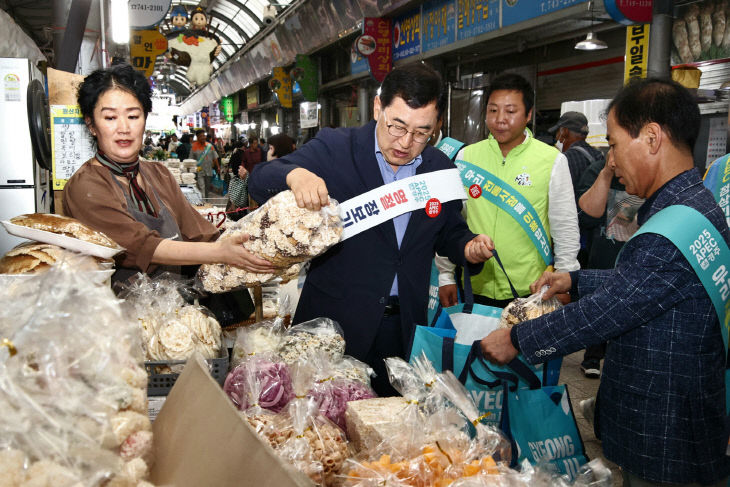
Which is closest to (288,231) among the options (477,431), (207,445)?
(477,431)

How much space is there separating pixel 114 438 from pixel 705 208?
166 centimetres

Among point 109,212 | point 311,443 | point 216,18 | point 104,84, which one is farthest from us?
point 216,18

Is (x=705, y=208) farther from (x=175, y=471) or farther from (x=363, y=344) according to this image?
(x=175, y=471)

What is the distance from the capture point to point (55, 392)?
0.78 m

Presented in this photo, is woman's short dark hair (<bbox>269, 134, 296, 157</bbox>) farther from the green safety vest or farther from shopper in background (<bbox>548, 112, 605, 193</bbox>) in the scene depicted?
the green safety vest

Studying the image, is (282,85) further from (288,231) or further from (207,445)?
(207,445)

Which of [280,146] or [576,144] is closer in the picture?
[576,144]

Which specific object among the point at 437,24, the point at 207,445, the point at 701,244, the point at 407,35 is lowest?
the point at 207,445

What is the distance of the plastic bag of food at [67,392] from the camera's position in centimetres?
76

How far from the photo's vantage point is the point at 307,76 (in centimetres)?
1673

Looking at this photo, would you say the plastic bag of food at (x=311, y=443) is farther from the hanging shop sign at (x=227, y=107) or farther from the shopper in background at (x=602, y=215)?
the hanging shop sign at (x=227, y=107)

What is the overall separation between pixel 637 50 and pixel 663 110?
5.01 m

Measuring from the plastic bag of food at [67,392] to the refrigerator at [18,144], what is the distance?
2.73 meters

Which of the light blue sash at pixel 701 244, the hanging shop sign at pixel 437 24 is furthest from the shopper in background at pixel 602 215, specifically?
the hanging shop sign at pixel 437 24
